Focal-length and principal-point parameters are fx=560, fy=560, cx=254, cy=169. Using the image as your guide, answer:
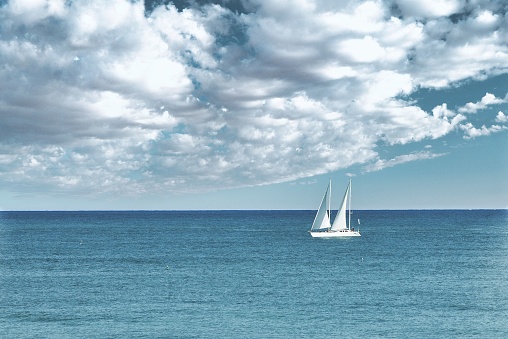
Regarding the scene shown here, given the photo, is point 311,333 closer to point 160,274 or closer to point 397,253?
point 160,274

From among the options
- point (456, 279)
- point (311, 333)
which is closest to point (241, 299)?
point (311, 333)

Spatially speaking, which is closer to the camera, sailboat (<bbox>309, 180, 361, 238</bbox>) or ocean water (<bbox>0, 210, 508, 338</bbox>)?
ocean water (<bbox>0, 210, 508, 338</bbox>)

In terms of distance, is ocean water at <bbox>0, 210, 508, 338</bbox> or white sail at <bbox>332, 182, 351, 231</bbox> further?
white sail at <bbox>332, 182, 351, 231</bbox>

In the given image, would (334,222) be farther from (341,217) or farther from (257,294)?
(257,294)

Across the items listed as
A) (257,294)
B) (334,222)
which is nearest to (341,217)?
(334,222)

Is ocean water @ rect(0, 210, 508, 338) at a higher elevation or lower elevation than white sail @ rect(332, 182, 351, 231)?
lower

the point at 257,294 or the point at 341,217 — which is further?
the point at 341,217

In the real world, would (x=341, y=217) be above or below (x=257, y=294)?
above

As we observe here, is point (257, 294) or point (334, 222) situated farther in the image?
point (334, 222)

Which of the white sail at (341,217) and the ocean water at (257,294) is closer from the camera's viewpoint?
the ocean water at (257,294)

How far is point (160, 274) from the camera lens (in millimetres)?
99312

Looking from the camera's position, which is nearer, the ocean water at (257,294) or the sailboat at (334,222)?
the ocean water at (257,294)

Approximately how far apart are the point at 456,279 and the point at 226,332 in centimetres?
4881

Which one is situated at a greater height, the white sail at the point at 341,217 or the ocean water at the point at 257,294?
the white sail at the point at 341,217
